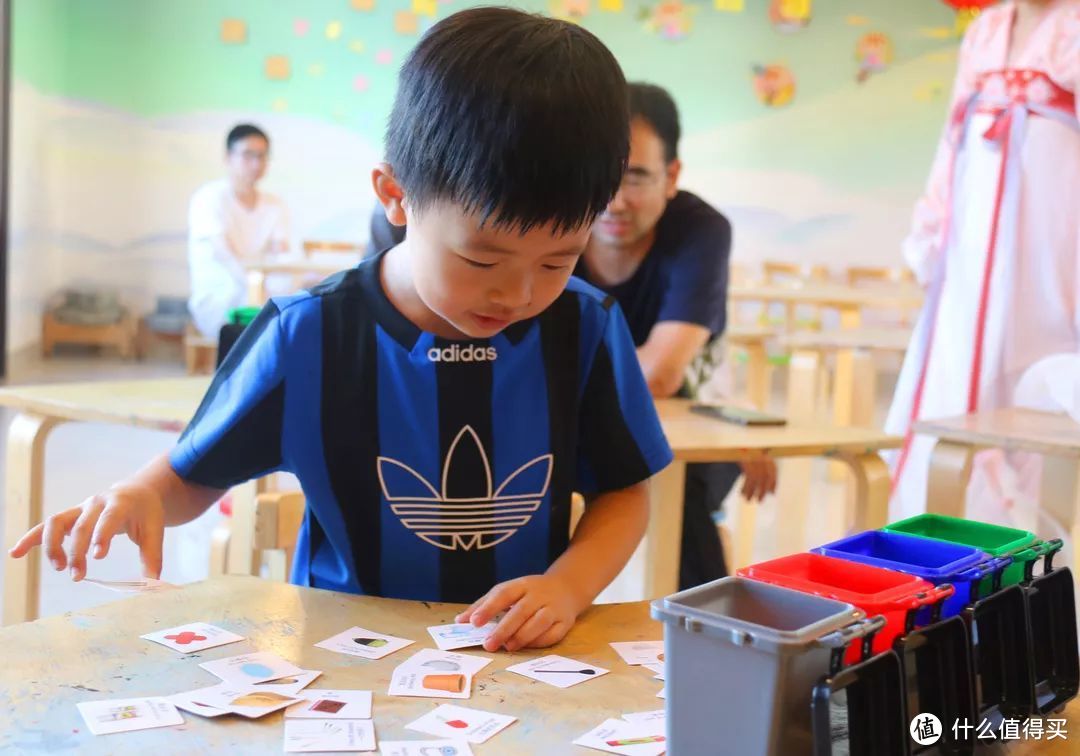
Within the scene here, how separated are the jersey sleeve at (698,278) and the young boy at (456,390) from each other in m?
1.01

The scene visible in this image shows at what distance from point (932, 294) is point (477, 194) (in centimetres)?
206

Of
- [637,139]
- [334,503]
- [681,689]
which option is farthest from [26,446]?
[681,689]

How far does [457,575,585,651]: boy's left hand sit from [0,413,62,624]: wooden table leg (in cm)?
120

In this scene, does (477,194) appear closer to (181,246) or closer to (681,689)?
(681,689)

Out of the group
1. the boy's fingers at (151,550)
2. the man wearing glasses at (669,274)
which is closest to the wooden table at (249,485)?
the man wearing glasses at (669,274)

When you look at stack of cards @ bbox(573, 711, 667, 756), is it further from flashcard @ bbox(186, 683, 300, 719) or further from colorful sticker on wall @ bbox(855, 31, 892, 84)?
colorful sticker on wall @ bbox(855, 31, 892, 84)

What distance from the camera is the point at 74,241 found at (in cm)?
820

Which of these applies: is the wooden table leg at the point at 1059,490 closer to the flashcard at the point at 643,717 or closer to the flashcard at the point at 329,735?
the flashcard at the point at 643,717

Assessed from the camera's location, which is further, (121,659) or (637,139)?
(637,139)

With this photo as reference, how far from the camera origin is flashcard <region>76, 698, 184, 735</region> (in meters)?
0.67

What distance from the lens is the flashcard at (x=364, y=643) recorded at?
821mm

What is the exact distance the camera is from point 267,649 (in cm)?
82

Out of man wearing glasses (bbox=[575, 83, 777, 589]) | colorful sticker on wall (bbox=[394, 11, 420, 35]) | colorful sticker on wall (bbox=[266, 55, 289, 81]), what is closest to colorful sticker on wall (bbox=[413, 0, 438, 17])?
colorful sticker on wall (bbox=[394, 11, 420, 35])

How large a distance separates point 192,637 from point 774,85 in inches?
300
